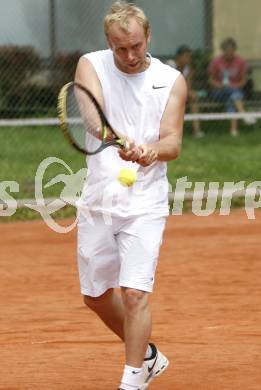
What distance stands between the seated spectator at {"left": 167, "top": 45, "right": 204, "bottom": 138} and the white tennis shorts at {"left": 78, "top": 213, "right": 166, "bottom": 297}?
30.3 ft

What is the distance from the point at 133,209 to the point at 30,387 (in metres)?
1.09

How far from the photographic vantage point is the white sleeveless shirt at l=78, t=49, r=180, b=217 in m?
5.64

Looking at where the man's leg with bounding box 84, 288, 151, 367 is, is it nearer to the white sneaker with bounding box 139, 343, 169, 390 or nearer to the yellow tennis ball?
the white sneaker with bounding box 139, 343, 169, 390

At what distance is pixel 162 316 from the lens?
25.9ft

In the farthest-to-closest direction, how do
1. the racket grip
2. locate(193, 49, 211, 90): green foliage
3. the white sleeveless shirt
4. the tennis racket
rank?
locate(193, 49, 211, 90): green foliage, the white sleeveless shirt, the tennis racket, the racket grip

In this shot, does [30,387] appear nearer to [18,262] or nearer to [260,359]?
[260,359]

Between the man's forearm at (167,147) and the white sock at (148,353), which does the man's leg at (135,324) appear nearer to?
the white sock at (148,353)

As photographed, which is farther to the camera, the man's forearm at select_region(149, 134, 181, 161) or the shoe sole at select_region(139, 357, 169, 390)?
the shoe sole at select_region(139, 357, 169, 390)

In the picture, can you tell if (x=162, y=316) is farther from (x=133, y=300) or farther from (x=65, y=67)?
(x=65, y=67)

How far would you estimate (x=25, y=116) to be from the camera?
13750mm

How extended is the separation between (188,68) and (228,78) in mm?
586

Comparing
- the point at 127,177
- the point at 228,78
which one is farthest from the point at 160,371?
the point at 228,78

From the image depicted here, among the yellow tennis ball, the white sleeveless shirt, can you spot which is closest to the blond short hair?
the white sleeveless shirt

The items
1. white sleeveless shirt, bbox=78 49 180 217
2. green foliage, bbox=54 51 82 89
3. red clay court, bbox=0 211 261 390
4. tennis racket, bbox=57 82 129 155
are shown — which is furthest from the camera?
green foliage, bbox=54 51 82 89
